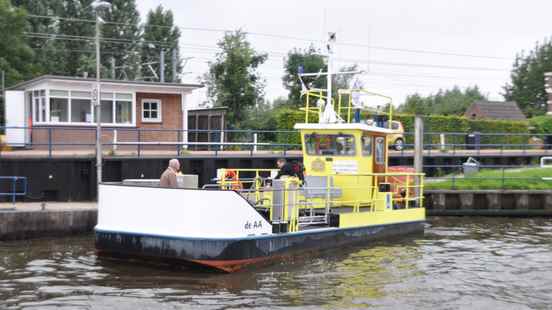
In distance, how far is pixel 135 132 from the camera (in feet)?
89.4

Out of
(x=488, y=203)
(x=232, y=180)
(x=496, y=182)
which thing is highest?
(x=232, y=180)

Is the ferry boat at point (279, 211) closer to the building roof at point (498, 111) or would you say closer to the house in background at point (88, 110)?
the house in background at point (88, 110)

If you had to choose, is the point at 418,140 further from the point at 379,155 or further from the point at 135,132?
the point at 135,132

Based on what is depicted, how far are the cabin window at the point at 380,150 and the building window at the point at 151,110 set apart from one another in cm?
1115

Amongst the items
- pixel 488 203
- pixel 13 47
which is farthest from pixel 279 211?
pixel 13 47

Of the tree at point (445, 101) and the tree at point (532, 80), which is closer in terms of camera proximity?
the tree at point (445, 101)

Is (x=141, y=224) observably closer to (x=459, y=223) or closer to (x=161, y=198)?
(x=161, y=198)

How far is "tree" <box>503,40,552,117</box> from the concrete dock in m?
58.9

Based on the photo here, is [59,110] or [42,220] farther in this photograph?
[59,110]

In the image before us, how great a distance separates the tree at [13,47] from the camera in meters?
43.6

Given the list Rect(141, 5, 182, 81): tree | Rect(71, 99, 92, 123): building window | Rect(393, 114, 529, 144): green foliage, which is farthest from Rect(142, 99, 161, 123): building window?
Rect(141, 5, 182, 81): tree

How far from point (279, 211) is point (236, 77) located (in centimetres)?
2428

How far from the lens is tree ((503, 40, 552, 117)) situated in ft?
238

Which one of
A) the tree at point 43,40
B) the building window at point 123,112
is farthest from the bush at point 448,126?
the tree at point 43,40
